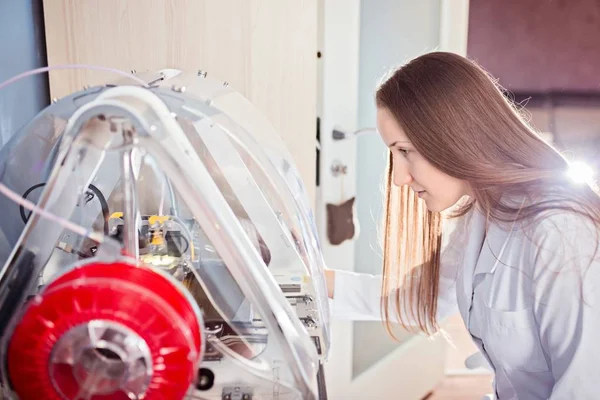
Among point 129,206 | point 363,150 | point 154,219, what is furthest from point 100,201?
point 363,150

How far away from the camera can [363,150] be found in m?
1.94

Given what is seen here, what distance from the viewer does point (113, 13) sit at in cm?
124

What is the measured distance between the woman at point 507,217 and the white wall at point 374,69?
2.77ft

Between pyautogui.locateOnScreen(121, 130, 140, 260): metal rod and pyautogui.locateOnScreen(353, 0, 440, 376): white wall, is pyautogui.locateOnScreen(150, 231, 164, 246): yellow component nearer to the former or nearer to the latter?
pyautogui.locateOnScreen(121, 130, 140, 260): metal rod

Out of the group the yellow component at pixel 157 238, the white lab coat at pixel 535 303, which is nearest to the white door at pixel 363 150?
the white lab coat at pixel 535 303

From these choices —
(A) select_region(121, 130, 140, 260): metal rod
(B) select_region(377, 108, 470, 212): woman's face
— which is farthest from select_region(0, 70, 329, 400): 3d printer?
(B) select_region(377, 108, 470, 212): woman's face

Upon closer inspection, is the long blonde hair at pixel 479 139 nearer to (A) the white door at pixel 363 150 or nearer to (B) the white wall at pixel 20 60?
(A) the white door at pixel 363 150

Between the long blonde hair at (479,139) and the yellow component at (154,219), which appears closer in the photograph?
the yellow component at (154,219)

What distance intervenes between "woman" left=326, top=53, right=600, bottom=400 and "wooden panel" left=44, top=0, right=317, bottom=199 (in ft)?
1.39

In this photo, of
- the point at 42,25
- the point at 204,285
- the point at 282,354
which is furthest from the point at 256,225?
the point at 42,25

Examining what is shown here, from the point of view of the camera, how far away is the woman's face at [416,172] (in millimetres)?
1009

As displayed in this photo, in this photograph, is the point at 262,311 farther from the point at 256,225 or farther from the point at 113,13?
the point at 113,13

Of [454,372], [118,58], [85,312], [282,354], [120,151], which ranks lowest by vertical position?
[454,372]

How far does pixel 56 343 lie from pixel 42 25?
3.07 ft
